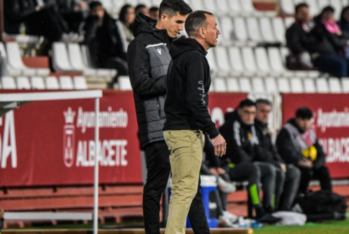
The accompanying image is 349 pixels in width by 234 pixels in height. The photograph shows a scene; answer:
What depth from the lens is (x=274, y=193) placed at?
13.7m

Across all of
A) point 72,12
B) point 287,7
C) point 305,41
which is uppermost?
point 287,7

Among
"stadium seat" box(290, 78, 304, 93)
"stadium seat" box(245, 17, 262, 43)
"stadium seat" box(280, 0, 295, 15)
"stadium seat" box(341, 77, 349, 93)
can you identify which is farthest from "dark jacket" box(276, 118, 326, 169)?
"stadium seat" box(280, 0, 295, 15)

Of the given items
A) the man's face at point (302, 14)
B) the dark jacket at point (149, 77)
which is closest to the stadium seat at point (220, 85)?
the man's face at point (302, 14)

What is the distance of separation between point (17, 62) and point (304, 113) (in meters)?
4.07

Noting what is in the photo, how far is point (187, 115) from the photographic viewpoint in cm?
841

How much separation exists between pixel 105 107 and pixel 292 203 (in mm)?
2756

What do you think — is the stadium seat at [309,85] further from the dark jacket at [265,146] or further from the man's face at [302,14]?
the dark jacket at [265,146]

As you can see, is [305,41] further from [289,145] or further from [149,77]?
[149,77]

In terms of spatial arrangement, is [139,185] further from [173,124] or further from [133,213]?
[173,124]

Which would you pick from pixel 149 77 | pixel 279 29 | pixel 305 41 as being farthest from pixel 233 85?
pixel 149 77

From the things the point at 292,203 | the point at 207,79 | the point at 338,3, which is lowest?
the point at 292,203

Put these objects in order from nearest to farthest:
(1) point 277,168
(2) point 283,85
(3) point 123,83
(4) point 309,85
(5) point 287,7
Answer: (1) point 277,168
(3) point 123,83
(2) point 283,85
(4) point 309,85
(5) point 287,7

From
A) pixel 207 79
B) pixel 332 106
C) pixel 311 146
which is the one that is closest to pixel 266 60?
pixel 332 106

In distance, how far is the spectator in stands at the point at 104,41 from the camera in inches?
631
